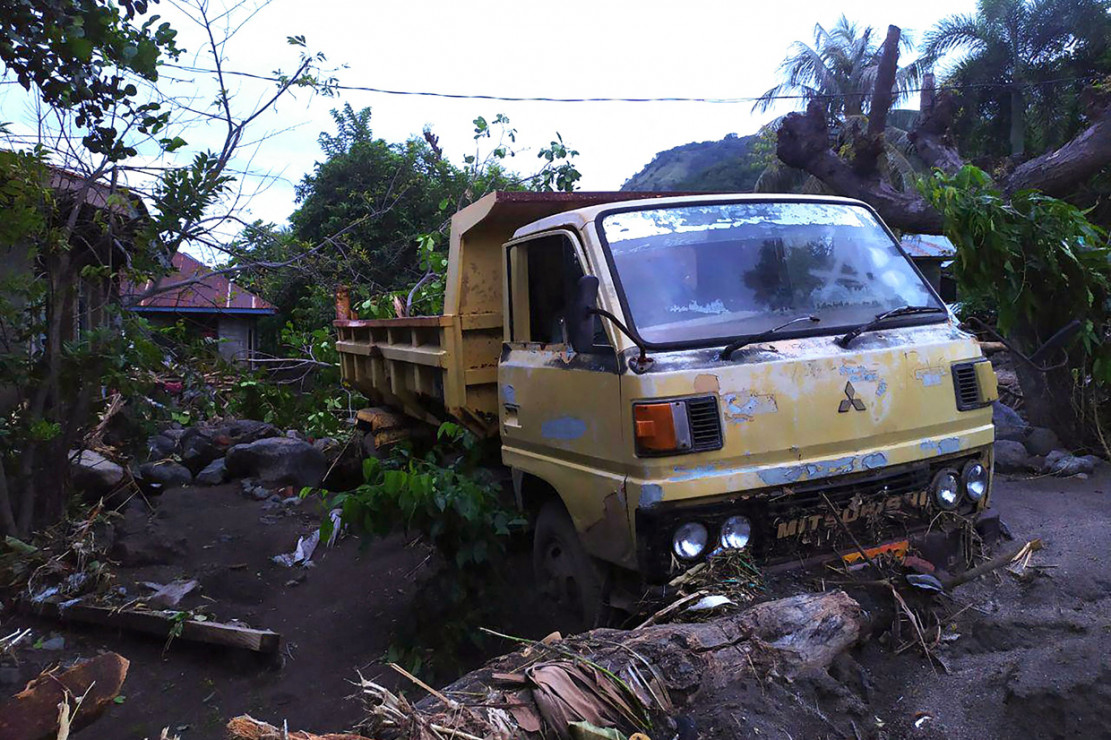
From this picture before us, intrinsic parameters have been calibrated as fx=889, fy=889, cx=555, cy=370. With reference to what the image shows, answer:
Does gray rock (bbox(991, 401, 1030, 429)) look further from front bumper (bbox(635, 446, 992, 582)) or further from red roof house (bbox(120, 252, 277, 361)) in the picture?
red roof house (bbox(120, 252, 277, 361))

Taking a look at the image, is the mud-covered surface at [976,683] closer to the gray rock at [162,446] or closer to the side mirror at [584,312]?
the side mirror at [584,312]

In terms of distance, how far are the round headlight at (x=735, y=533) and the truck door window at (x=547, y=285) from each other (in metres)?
1.21

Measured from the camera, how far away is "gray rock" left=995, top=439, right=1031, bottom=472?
24.2 feet

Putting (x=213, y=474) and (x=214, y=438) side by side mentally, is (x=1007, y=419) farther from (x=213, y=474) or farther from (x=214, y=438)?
(x=214, y=438)

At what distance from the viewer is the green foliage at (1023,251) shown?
20.5ft

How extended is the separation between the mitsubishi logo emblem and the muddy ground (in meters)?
0.93

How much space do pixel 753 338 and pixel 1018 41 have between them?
27426 mm

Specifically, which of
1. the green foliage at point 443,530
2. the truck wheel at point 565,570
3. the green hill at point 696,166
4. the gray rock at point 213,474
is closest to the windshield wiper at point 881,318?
the truck wheel at point 565,570

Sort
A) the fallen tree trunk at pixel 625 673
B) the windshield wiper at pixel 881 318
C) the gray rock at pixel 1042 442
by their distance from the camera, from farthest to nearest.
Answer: the gray rock at pixel 1042 442, the windshield wiper at pixel 881 318, the fallen tree trunk at pixel 625 673

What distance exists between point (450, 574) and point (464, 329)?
1445 mm

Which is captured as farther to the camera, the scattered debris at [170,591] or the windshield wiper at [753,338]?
the scattered debris at [170,591]

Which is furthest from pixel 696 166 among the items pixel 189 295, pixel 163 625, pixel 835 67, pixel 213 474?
pixel 163 625

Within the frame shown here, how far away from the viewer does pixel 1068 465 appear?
7137 mm

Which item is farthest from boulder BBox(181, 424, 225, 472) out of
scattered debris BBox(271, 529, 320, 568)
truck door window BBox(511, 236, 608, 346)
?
truck door window BBox(511, 236, 608, 346)
